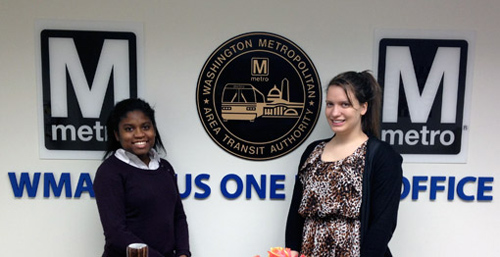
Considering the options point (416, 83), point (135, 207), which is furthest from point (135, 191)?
point (416, 83)

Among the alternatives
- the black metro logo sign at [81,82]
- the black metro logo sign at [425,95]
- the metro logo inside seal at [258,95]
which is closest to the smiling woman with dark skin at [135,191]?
the black metro logo sign at [81,82]

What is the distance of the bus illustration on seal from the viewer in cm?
182

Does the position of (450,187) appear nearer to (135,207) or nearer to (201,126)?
(201,126)

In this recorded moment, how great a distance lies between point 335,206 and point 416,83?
926 millimetres

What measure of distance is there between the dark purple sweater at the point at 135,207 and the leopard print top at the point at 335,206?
2.08 feet

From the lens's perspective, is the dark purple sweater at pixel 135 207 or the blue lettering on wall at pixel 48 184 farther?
the blue lettering on wall at pixel 48 184

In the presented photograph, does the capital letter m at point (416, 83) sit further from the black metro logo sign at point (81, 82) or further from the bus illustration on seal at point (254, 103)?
the black metro logo sign at point (81, 82)

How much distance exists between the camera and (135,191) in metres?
1.45

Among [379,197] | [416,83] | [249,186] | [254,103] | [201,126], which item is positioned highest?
[416,83]

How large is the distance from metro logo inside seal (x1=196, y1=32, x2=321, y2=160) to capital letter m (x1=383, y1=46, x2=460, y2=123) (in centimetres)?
40

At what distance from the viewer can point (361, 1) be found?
1788 millimetres

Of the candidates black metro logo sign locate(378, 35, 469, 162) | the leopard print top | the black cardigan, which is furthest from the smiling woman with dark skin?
black metro logo sign locate(378, 35, 469, 162)

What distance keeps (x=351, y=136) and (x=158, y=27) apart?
1.13m

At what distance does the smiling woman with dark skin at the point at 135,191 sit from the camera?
4.60 ft
